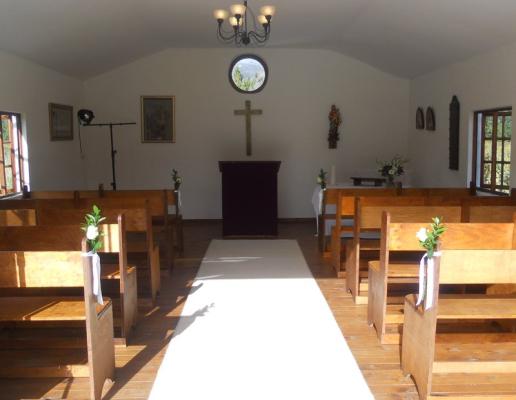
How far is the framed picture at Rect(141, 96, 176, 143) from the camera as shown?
9.08 metres

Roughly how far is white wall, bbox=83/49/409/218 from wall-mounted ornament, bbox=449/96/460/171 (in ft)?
7.11

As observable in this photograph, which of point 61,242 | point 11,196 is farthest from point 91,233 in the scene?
point 11,196

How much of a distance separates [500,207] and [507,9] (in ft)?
5.57

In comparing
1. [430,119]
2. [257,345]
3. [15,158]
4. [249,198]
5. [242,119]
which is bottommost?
[257,345]

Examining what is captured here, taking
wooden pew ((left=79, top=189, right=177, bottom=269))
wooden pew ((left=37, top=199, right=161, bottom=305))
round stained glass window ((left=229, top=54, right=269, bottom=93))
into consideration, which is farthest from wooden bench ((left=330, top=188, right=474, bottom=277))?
round stained glass window ((left=229, top=54, right=269, bottom=93))

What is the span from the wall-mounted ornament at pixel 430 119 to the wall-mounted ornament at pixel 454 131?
82 centimetres

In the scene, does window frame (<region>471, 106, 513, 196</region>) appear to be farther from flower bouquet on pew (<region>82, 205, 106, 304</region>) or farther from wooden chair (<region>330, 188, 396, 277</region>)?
flower bouquet on pew (<region>82, 205, 106, 304</region>)

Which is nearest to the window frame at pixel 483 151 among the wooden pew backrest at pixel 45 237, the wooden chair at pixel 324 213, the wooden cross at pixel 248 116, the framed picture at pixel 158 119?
the wooden chair at pixel 324 213

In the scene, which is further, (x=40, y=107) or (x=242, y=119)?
(x=242, y=119)

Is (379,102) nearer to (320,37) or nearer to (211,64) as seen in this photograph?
(320,37)

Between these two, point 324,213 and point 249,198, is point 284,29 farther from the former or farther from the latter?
point 324,213

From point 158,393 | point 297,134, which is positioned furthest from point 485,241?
point 297,134

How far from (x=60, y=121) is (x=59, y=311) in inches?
211

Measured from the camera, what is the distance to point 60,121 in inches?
309
